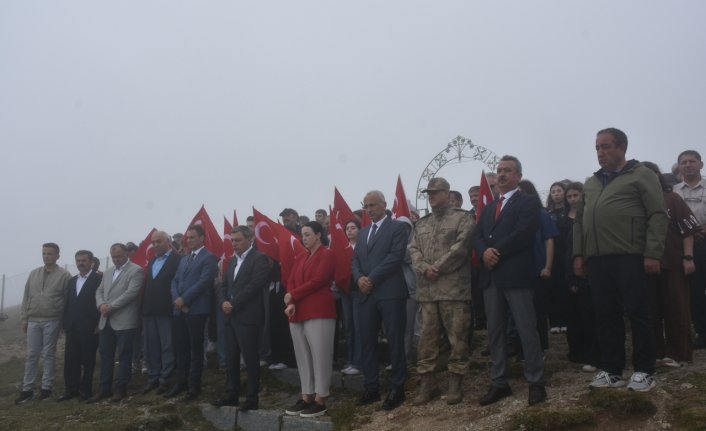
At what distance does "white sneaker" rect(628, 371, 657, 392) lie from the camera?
4.41 metres

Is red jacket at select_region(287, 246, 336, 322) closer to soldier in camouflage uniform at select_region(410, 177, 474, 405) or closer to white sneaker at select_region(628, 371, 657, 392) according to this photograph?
soldier in camouflage uniform at select_region(410, 177, 474, 405)

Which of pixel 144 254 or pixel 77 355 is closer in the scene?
pixel 77 355

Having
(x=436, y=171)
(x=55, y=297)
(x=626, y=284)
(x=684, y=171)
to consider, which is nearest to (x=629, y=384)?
(x=626, y=284)

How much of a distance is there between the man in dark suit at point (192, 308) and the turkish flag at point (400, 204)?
8.57ft

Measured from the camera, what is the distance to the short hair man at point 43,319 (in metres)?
8.62

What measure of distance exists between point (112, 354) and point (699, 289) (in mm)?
7821

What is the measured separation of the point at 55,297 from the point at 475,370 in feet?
21.4

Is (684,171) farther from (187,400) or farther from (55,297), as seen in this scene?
(55,297)

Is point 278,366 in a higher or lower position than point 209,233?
lower

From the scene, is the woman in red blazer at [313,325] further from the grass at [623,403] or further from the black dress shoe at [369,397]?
the grass at [623,403]

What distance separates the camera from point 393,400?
5.68 metres

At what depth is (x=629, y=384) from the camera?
4.47 m

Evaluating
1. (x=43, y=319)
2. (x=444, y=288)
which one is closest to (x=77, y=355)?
(x=43, y=319)

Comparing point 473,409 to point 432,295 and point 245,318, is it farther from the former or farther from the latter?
point 245,318
